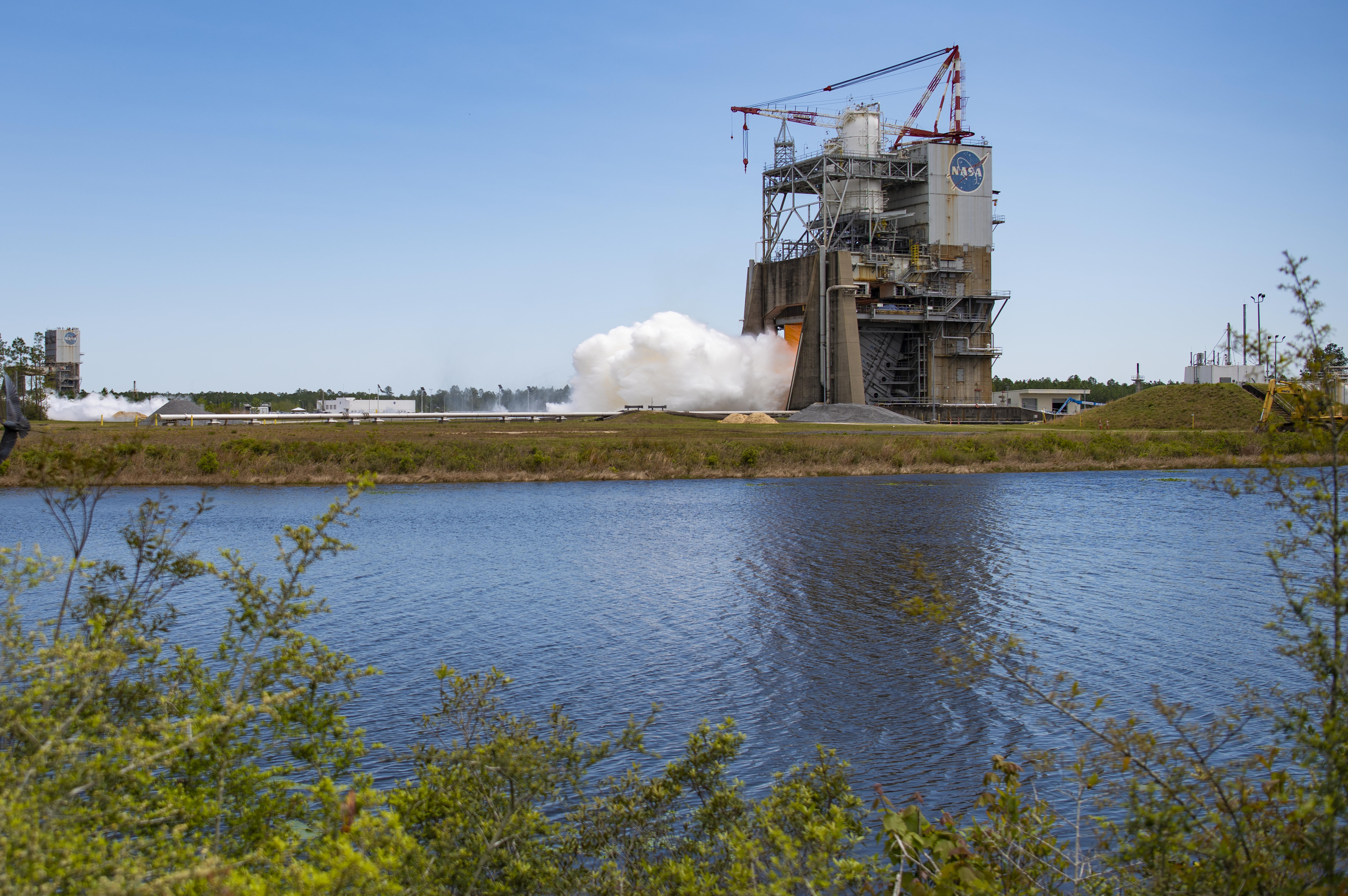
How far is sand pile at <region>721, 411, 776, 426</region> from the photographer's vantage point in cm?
7838

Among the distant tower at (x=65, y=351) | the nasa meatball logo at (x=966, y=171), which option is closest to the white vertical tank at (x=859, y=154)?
the nasa meatball logo at (x=966, y=171)

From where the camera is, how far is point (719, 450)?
53.4m

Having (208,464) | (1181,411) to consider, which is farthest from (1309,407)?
(1181,411)

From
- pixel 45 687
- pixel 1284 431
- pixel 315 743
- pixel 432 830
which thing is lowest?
pixel 432 830

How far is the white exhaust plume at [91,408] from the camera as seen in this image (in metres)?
117

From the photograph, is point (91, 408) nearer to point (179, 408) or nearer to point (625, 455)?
point (179, 408)

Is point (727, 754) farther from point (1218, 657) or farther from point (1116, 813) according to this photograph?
point (1218, 657)

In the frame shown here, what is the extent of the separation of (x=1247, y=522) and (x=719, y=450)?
26.1 m

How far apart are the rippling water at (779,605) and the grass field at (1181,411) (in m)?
35.7

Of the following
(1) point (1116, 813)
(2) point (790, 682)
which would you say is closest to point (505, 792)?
(1) point (1116, 813)

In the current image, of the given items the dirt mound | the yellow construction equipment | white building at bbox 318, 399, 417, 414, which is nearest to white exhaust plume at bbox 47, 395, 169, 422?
white building at bbox 318, 399, 417, 414

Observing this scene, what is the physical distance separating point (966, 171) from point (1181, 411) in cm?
2593

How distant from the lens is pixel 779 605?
2077 cm

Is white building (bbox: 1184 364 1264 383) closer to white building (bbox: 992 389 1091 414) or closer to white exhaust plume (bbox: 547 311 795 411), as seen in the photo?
white building (bbox: 992 389 1091 414)
